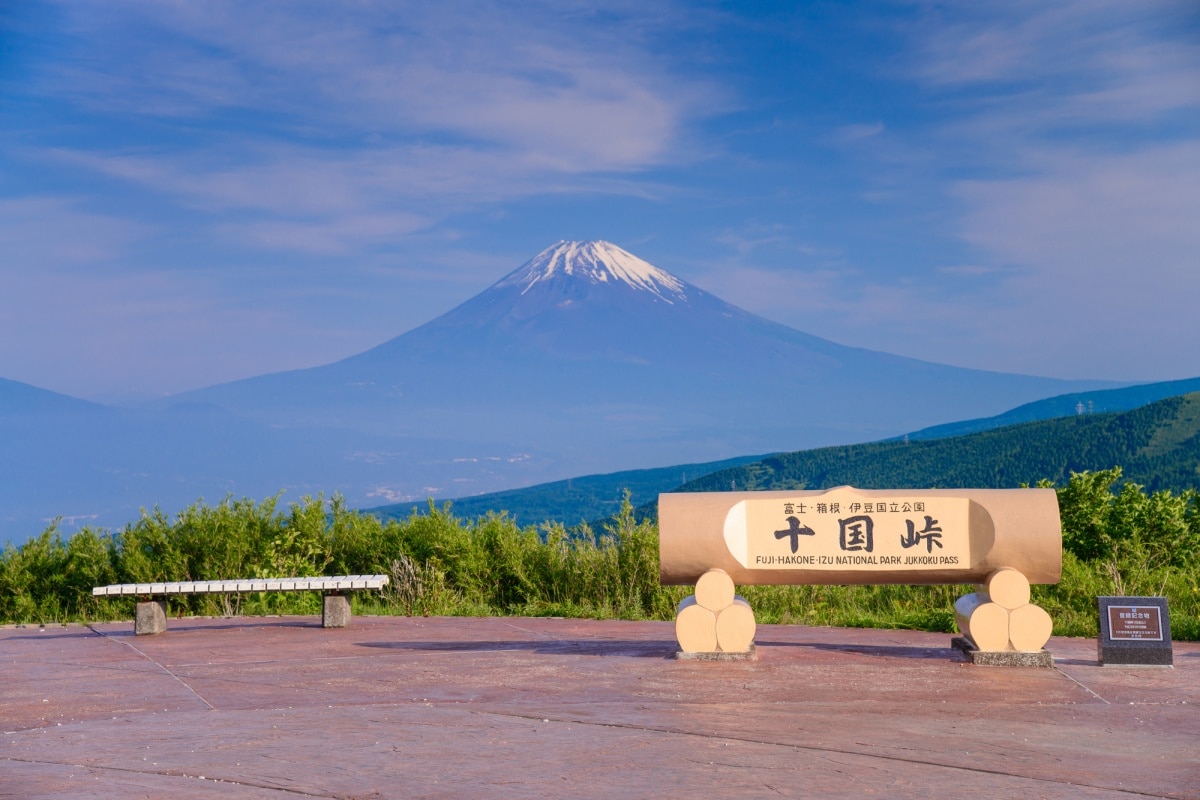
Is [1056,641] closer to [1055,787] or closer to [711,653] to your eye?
[711,653]

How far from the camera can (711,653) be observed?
948 cm

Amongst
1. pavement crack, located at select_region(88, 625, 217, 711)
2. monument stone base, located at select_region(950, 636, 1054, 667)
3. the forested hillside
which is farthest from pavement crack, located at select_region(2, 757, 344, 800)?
the forested hillside

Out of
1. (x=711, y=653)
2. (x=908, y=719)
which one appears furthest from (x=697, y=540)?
(x=908, y=719)

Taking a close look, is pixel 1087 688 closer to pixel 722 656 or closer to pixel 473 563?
pixel 722 656

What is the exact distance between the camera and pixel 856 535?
9734 mm

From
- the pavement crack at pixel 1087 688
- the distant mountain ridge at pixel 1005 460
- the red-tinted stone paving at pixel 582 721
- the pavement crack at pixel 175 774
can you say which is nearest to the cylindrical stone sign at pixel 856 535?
the red-tinted stone paving at pixel 582 721

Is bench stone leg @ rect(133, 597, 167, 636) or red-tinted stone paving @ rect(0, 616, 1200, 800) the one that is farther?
bench stone leg @ rect(133, 597, 167, 636)

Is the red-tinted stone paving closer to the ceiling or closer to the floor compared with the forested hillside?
closer to the floor

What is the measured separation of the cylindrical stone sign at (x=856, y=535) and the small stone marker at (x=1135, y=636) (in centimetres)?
53

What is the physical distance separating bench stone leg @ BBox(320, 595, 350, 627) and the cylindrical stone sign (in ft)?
12.1

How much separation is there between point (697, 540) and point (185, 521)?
8366mm

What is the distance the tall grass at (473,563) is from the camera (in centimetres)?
1378

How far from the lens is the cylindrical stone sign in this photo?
375 inches

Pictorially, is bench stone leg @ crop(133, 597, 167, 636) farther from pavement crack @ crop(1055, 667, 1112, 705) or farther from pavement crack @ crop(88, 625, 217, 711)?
pavement crack @ crop(1055, 667, 1112, 705)
